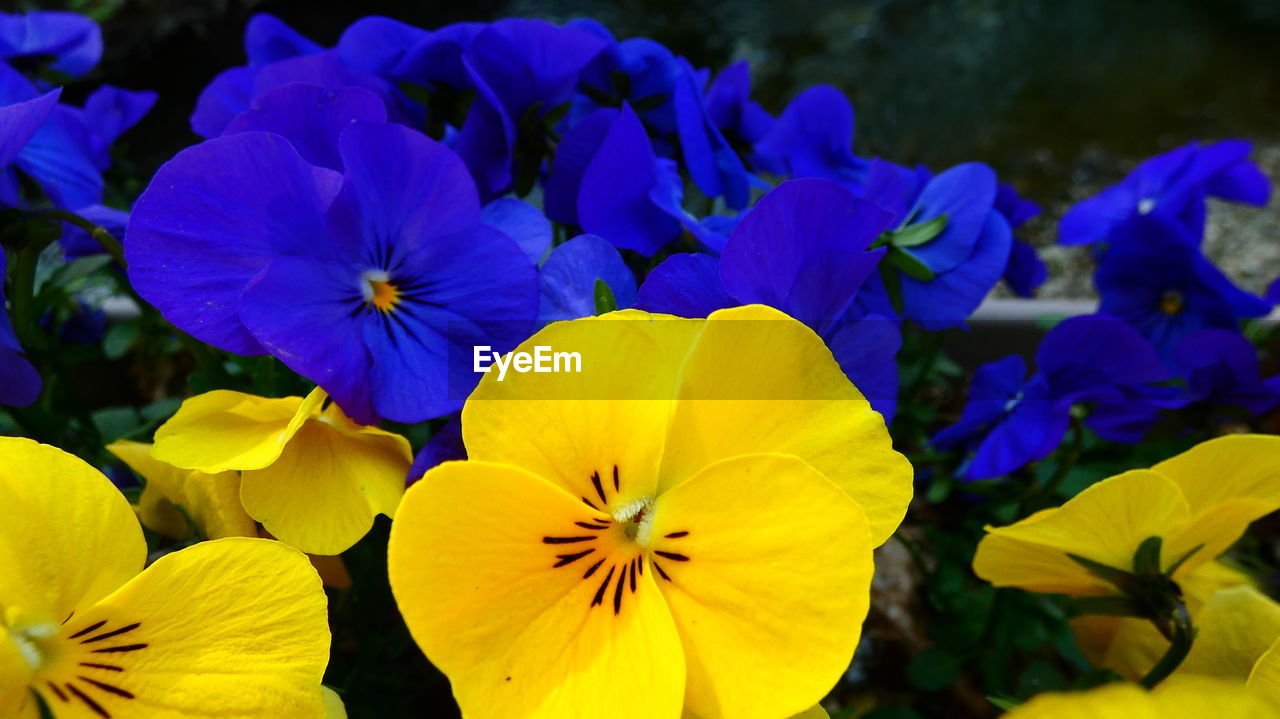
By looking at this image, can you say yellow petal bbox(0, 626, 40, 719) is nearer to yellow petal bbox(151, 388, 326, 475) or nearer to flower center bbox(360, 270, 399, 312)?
yellow petal bbox(151, 388, 326, 475)

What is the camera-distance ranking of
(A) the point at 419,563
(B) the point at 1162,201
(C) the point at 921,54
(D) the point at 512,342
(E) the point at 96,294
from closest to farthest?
(A) the point at 419,563 → (D) the point at 512,342 → (B) the point at 1162,201 → (E) the point at 96,294 → (C) the point at 921,54

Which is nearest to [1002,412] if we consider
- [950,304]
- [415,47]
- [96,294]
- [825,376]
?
[950,304]

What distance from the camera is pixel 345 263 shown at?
A: 0.41 meters

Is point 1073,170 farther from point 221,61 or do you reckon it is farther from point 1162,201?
point 221,61

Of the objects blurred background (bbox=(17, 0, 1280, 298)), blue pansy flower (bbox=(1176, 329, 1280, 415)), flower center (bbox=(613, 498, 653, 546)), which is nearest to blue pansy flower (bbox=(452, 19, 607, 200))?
flower center (bbox=(613, 498, 653, 546))

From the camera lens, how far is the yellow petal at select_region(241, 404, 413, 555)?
39 cm

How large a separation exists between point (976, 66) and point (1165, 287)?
6.18ft

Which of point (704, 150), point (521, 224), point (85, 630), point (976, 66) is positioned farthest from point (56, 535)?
point (976, 66)

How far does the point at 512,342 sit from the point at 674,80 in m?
0.25

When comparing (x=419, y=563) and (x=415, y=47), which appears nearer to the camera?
(x=419, y=563)

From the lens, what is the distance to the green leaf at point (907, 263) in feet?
1.78

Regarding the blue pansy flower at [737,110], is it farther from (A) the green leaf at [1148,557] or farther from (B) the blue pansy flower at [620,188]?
(A) the green leaf at [1148,557]

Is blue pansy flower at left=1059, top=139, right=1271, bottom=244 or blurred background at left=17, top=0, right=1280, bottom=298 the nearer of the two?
blue pansy flower at left=1059, top=139, right=1271, bottom=244

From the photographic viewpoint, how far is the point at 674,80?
1.92ft
